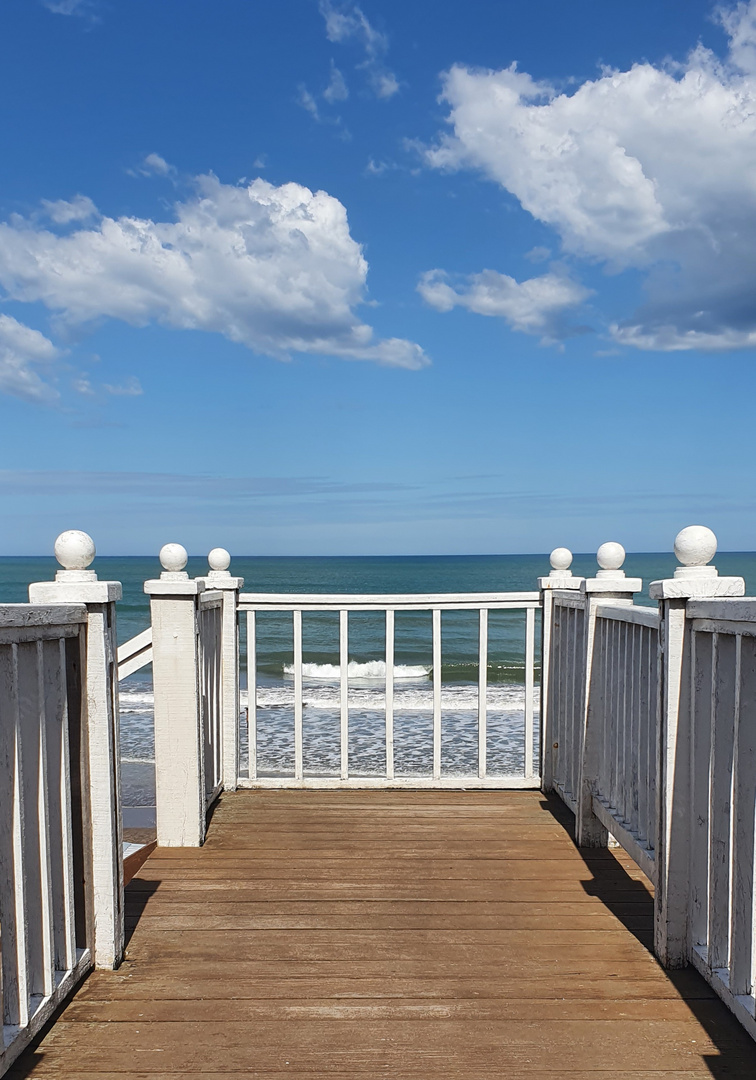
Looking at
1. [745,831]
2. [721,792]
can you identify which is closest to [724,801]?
[721,792]

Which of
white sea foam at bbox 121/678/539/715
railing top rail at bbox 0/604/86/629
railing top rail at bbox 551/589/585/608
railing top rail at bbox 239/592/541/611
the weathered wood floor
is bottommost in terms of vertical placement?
white sea foam at bbox 121/678/539/715

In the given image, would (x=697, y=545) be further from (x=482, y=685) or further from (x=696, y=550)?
(x=482, y=685)

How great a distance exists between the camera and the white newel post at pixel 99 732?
2.00 meters

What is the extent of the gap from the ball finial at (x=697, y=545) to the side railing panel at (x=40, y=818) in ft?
5.20

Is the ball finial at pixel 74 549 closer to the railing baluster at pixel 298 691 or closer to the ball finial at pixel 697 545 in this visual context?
the ball finial at pixel 697 545

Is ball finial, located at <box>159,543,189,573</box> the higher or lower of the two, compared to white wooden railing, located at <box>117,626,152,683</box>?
higher

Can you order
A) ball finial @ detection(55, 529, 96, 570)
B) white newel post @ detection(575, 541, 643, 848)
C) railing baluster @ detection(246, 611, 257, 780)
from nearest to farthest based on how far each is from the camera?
1. ball finial @ detection(55, 529, 96, 570)
2. white newel post @ detection(575, 541, 643, 848)
3. railing baluster @ detection(246, 611, 257, 780)

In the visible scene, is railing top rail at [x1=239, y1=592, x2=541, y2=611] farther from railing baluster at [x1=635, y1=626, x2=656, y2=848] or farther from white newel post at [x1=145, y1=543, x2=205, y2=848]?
railing baluster at [x1=635, y1=626, x2=656, y2=848]

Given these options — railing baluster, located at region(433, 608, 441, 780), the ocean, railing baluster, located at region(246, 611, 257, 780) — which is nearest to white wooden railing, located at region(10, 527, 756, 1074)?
railing baluster, located at region(246, 611, 257, 780)

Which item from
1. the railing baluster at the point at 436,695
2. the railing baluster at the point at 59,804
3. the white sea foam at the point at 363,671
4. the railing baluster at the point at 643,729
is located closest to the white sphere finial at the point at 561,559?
the railing baluster at the point at 436,695

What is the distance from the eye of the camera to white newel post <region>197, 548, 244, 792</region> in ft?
12.2

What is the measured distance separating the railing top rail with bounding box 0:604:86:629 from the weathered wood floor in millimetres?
906

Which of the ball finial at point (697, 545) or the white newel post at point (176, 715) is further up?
the ball finial at point (697, 545)

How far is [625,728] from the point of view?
258 cm
